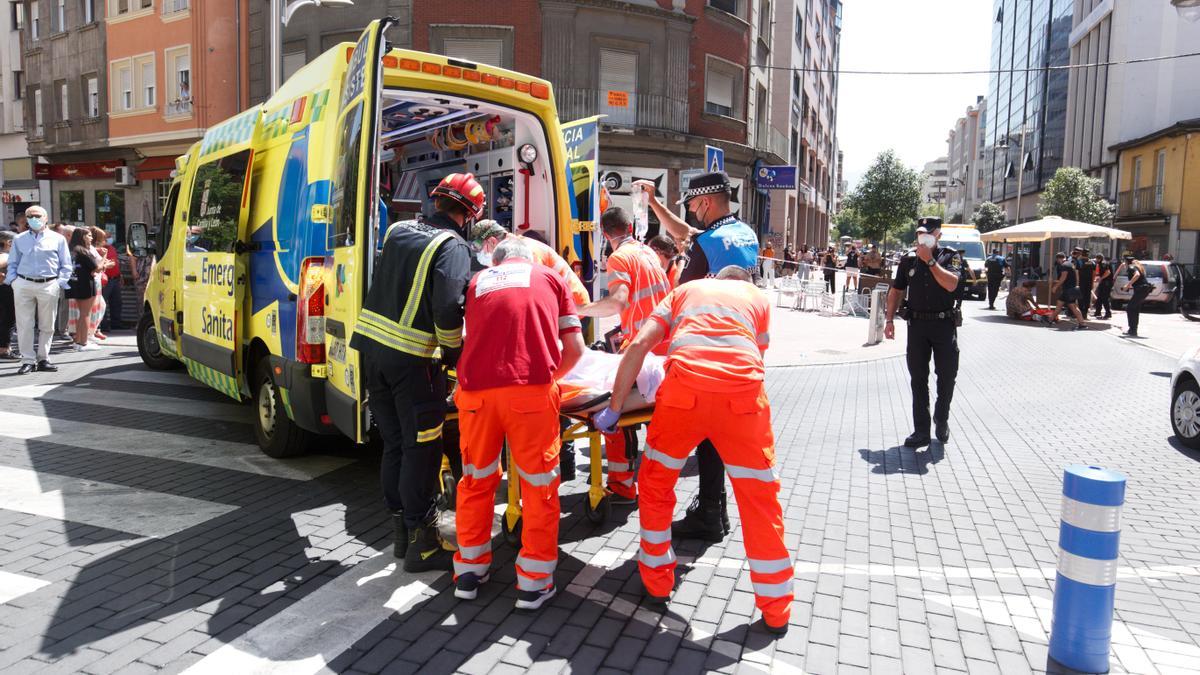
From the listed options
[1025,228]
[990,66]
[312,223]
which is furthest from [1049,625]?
[990,66]

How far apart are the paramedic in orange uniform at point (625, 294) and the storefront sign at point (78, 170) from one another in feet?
90.1

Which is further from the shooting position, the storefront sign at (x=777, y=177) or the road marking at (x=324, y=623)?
the storefront sign at (x=777, y=177)

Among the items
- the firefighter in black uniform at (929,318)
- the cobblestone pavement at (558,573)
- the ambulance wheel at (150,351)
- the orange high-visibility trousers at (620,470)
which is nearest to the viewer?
the cobblestone pavement at (558,573)

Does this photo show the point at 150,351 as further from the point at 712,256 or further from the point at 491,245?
the point at 712,256

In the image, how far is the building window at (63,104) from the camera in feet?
93.7

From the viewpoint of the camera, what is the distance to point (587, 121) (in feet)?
24.1

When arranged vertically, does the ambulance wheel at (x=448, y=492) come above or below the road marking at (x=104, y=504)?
above

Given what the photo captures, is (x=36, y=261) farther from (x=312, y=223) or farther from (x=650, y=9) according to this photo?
(x=650, y=9)

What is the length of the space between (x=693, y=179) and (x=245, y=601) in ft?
10.2

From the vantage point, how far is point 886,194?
53344mm

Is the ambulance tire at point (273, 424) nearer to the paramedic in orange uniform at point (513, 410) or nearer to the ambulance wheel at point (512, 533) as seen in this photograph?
the ambulance wheel at point (512, 533)

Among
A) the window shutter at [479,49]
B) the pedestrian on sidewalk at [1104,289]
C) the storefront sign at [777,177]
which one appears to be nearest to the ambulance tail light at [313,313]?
the window shutter at [479,49]

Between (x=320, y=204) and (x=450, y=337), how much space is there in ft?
5.69

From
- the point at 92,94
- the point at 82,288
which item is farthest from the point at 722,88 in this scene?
the point at 92,94
